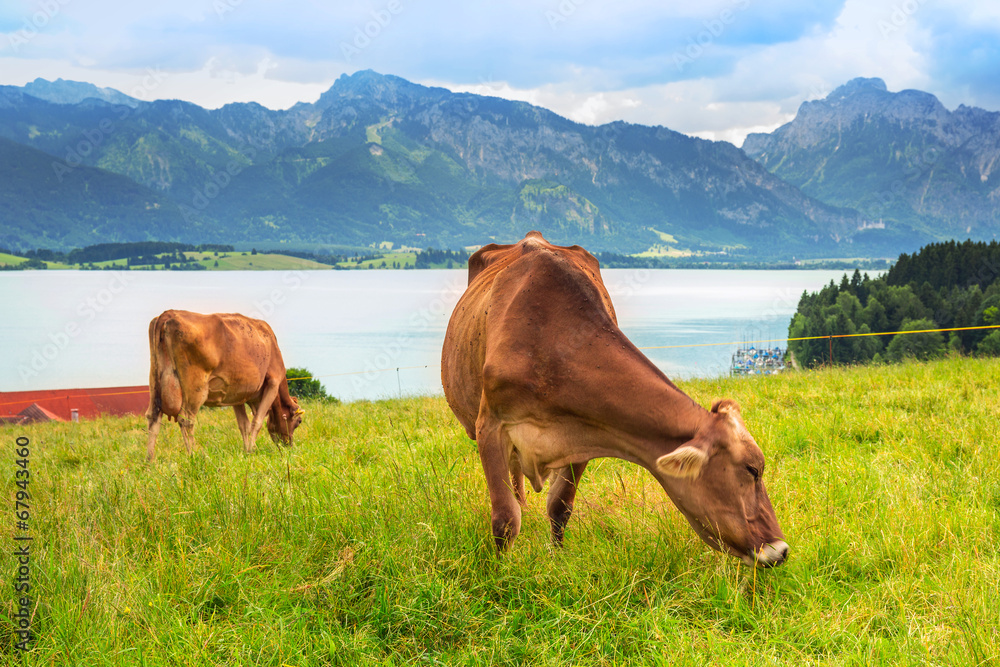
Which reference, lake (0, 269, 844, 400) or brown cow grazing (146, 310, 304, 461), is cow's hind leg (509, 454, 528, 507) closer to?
brown cow grazing (146, 310, 304, 461)

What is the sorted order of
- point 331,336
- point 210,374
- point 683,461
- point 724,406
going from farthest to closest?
1. point 331,336
2. point 210,374
3. point 724,406
4. point 683,461

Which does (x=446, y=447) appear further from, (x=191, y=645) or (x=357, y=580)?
(x=191, y=645)

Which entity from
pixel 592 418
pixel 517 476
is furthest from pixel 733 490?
pixel 517 476

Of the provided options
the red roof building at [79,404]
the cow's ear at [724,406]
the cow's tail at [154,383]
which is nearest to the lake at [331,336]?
the red roof building at [79,404]

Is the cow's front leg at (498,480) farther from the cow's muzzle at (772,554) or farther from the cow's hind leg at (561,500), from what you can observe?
the cow's muzzle at (772,554)

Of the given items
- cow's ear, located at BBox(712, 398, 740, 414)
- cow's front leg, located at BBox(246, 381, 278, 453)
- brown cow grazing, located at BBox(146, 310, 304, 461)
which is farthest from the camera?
cow's front leg, located at BBox(246, 381, 278, 453)

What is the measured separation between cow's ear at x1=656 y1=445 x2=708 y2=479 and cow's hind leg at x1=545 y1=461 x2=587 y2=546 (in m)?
1.13

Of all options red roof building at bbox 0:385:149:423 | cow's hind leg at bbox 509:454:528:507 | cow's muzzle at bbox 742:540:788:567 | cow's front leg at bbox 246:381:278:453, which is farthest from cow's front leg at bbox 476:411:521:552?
red roof building at bbox 0:385:149:423

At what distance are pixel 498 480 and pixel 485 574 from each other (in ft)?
1.77

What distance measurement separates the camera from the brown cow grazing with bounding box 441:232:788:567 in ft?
11.4

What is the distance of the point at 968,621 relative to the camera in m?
3.19

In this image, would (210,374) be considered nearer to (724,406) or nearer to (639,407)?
(639,407)

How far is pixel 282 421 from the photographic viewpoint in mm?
10469

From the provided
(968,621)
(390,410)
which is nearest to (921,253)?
(390,410)
